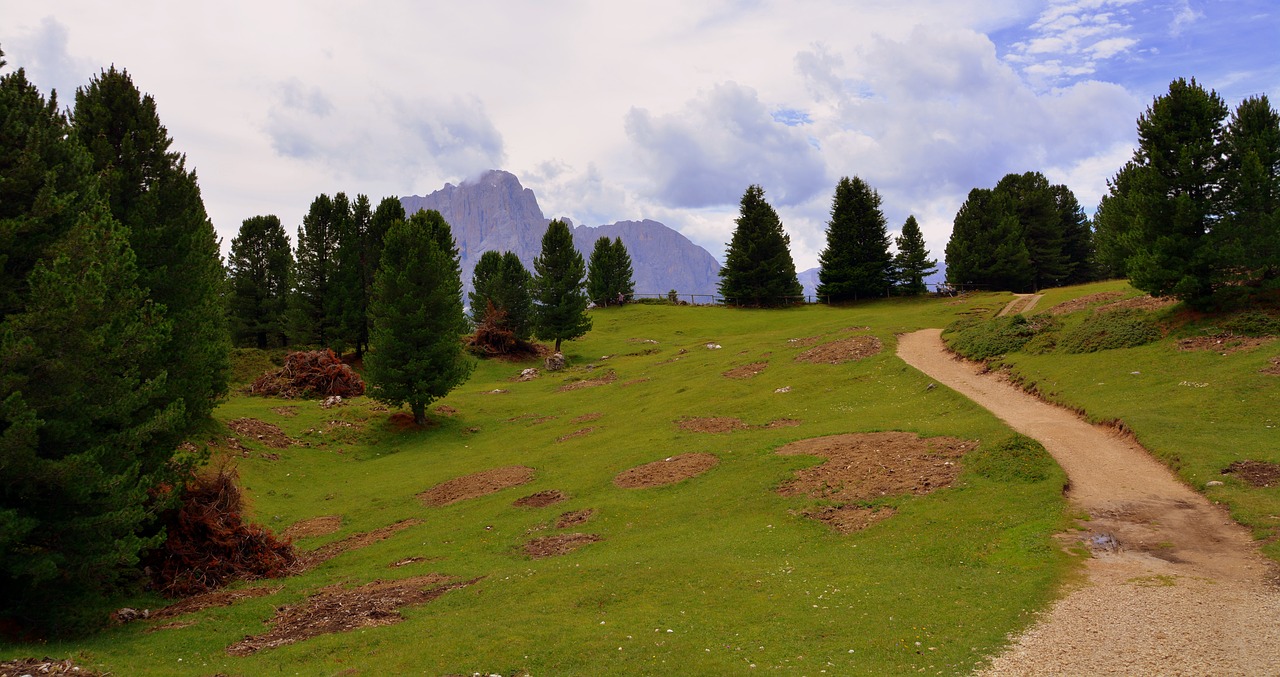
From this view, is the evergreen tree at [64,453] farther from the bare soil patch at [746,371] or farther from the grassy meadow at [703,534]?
the bare soil patch at [746,371]

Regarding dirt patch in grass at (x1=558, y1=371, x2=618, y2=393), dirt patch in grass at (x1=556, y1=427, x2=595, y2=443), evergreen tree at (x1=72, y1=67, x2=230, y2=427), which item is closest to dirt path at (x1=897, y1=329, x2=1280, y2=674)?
dirt patch in grass at (x1=556, y1=427, x2=595, y2=443)

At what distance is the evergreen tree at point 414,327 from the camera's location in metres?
40.3

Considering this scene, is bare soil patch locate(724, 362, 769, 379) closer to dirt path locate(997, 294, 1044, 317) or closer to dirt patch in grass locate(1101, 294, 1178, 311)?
dirt path locate(997, 294, 1044, 317)

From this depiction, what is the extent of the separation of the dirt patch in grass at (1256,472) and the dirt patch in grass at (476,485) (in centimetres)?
2366

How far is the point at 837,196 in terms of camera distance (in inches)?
3659

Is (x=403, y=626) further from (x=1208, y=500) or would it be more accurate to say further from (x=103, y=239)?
(x=1208, y=500)

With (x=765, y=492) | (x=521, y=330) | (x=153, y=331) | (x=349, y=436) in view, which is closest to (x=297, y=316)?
(x=521, y=330)

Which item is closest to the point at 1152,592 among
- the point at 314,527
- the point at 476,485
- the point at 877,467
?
the point at 877,467

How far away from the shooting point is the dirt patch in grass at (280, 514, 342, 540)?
993 inches

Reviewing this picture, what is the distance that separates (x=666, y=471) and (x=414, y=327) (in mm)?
22442

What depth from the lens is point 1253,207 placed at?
30.5m

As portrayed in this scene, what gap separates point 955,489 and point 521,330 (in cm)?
5546

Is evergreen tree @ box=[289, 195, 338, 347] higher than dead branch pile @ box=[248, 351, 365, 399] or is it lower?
higher

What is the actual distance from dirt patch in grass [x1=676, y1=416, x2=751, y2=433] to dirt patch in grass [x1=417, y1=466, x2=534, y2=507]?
8.13 metres
